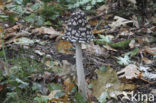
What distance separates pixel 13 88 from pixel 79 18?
3.39 ft

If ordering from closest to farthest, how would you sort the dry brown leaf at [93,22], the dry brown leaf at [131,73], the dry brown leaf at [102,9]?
the dry brown leaf at [131,73] < the dry brown leaf at [93,22] < the dry brown leaf at [102,9]

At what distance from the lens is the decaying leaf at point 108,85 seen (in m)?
2.65

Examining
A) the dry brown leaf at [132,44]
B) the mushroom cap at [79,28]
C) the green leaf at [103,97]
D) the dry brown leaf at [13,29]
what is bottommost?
the green leaf at [103,97]

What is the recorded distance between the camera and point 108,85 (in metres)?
2.69

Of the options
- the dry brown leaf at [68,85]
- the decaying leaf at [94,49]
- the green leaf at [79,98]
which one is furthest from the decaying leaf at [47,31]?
the green leaf at [79,98]

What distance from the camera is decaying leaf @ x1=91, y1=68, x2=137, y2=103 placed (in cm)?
265

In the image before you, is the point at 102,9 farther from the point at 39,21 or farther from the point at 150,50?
the point at 150,50

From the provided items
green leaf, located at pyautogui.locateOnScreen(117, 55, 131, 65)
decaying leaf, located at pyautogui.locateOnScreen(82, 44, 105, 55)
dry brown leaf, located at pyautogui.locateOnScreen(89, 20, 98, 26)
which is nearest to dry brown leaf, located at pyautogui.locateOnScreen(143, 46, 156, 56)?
green leaf, located at pyautogui.locateOnScreen(117, 55, 131, 65)

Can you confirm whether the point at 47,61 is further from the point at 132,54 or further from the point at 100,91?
the point at 132,54

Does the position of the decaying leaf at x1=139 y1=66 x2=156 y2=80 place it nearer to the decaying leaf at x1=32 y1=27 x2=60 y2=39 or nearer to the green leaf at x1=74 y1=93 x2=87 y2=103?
the green leaf at x1=74 y1=93 x2=87 y2=103

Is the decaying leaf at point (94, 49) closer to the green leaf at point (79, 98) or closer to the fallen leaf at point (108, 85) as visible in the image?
the fallen leaf at point (108, 85)

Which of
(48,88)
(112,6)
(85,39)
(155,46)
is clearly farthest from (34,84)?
(112,6)

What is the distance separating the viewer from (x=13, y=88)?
94.2 inches

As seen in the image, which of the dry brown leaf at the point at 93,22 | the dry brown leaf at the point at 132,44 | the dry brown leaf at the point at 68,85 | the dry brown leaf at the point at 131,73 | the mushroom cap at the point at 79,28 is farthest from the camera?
the dry brown leaf at the point at 93,22
